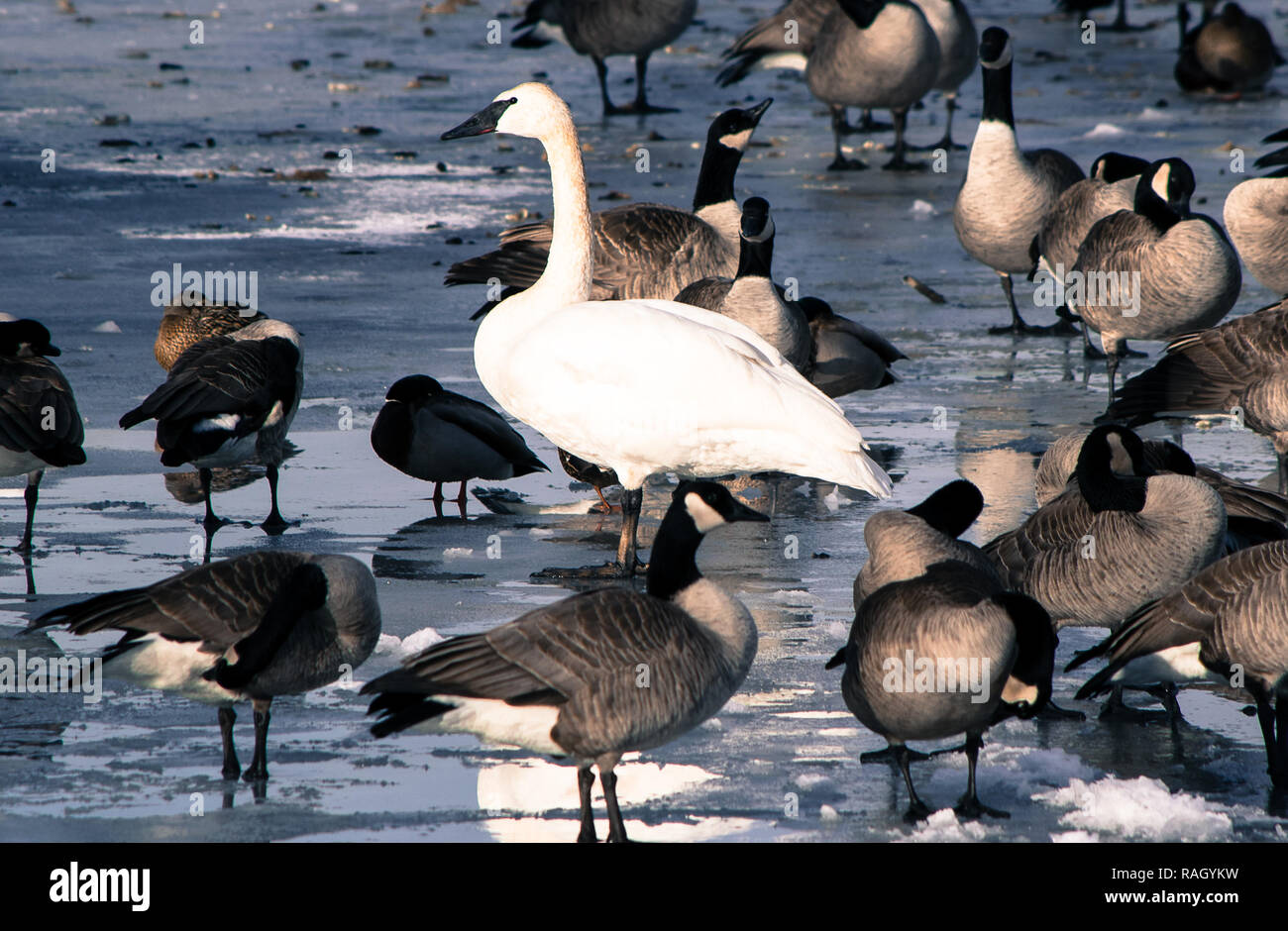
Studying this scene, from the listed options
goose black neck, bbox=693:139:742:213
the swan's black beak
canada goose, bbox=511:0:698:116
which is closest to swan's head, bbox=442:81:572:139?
the swan's black beak

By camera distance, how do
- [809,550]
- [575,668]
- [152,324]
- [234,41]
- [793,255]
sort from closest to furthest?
1. [575,668]
2. [809,550]
3. [152,324]
4. [793,255]
5. [234,41]

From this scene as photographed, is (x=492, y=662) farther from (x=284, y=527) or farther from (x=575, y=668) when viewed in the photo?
(x=284, y=527)

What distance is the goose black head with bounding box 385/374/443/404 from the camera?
351 inches

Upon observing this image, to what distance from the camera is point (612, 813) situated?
16.7 feet

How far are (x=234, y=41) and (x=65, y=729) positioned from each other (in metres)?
23.2

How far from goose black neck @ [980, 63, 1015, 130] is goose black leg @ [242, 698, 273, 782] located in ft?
31.4

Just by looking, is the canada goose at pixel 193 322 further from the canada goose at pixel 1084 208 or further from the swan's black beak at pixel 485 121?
the canada goose at pixel 1084 208

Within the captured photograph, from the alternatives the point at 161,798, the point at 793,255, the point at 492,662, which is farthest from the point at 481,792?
the point at 793,255

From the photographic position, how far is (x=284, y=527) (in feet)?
27.4

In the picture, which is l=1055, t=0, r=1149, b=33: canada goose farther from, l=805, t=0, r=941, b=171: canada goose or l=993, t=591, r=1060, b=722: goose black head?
l=993, t=591, r=1060, b=722: goose black head

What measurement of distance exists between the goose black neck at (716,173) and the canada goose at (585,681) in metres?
6.78

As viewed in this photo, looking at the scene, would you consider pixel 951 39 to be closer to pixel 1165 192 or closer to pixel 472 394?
pixel 1165 192

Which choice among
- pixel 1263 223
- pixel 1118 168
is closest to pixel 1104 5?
pixel 1118 168

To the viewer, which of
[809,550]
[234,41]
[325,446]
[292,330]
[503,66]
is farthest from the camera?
[234,41]
